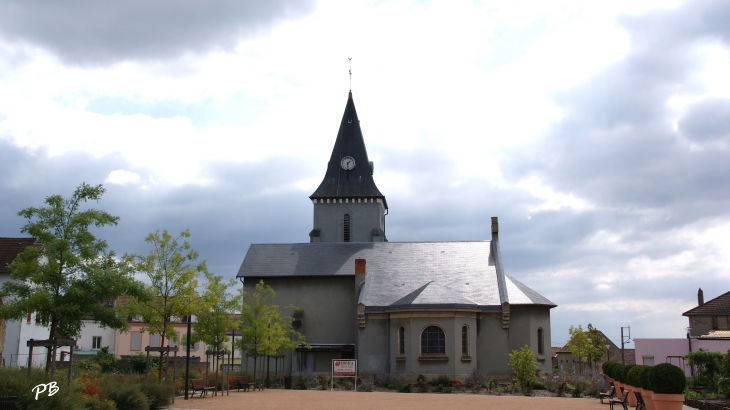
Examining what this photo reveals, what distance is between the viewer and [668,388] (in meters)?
18.5

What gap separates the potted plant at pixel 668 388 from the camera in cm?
1848

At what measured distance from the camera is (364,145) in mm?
62406

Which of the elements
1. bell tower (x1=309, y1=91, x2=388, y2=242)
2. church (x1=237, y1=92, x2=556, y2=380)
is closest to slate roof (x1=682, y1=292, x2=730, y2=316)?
church (x1=237, y1=92, x2=556, y2=380)

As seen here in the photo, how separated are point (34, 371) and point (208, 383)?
549 inches

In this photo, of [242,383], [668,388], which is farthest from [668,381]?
[242,383]

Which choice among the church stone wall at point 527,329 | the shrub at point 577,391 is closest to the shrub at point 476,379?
the shrub at point 577,391

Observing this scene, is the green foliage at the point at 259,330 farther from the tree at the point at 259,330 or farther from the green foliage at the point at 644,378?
the green foliage at the point at 644,378

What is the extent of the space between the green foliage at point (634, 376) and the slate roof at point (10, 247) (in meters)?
34.8

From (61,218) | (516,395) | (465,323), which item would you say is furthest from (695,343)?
(61,218)

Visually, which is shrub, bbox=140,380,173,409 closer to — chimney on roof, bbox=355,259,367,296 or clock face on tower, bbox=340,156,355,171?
chimney on roof, bbox=355,259,367,296

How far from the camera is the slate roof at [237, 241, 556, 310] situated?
4534cm

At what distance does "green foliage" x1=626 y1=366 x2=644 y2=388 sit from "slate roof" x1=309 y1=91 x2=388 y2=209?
38063mm

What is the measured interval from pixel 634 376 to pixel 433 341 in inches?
858

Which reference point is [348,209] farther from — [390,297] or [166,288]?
[166,288]
